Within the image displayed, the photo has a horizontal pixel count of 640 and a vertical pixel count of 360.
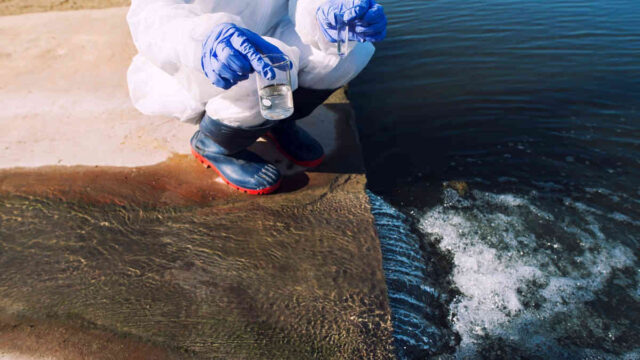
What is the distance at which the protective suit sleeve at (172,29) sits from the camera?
5.44 feet

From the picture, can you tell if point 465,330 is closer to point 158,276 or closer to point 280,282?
point 280,282

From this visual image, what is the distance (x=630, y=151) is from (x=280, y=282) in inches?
101

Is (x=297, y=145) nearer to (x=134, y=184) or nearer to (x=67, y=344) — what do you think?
(x=134, y=184)

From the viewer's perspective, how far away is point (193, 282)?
1809 millimetres

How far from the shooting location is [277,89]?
173cm

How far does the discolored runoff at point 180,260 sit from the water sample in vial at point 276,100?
1.90 feet

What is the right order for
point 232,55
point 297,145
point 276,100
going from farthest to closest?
point 297,145 → point 276,100 → point 232,55

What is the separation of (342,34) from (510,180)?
4.92 ft

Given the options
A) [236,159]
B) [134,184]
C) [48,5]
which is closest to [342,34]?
[236,159]

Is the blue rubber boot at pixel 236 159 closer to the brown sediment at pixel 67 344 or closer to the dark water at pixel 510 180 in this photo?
the dark water at pixel 510 180

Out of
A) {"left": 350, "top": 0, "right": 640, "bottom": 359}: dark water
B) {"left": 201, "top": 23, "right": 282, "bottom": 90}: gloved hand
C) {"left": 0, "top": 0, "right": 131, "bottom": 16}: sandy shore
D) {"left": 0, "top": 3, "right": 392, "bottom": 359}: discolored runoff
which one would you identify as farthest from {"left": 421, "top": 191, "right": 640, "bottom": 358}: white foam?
{"left": 0, "top": 0, "right": 131, "bottom": 16}: sandy shore

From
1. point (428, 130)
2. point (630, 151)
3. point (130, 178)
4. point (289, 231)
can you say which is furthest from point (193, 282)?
point (630, 151)

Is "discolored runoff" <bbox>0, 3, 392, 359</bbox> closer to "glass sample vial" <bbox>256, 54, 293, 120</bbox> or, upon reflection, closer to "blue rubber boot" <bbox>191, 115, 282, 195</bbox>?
"blue rubber boot" <bbox>191, 115, 282, 195</bbox>

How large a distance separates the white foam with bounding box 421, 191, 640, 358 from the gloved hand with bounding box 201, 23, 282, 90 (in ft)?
4.29
